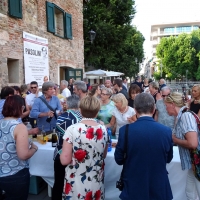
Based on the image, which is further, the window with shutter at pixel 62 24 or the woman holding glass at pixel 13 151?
the window with shutter at pixel 62 24

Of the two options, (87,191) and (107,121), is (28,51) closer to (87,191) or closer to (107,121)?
(107,121)

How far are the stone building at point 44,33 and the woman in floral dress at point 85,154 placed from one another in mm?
5712

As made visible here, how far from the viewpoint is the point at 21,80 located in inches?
316

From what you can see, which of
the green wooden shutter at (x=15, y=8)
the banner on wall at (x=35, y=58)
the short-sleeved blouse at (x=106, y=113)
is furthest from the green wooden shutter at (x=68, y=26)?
the short-sleeved blouse at (x=106, y=113)

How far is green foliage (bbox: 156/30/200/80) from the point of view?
41.4m

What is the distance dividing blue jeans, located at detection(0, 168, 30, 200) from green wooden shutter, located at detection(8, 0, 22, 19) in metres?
6.59

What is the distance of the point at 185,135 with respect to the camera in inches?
86.2

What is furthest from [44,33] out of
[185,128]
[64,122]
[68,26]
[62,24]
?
[185,128]

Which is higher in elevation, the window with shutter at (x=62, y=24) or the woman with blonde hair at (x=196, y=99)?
the window with shutter at (x=62, y=24)

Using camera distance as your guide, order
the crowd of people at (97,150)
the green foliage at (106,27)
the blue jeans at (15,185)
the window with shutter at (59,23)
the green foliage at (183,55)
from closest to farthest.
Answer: the crowd of people at (97,150), the blue jeans at (15,185), the window with shutter at (59,23), the green foliage at (106,27), the green foliage at (183,55)

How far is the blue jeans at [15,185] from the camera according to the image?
224cm

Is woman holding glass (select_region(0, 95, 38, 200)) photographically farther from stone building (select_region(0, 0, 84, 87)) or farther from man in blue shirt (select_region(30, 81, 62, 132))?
stone building (select_region(0, 0, 84, 87))

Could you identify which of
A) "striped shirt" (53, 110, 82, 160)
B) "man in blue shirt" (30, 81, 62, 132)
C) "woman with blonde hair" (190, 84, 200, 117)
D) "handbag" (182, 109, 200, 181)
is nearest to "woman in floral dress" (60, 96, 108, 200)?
"striped shirt" (53, 110, 82, 160)

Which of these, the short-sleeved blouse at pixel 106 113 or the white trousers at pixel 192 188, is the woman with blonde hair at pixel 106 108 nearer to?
the short-sleeved blouse at pixel 106 113
